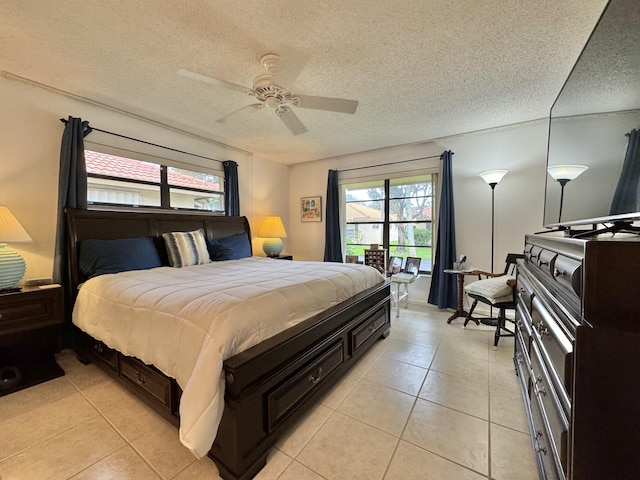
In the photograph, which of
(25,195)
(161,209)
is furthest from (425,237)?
(25,195)

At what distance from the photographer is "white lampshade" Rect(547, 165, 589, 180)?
1542 millimetres

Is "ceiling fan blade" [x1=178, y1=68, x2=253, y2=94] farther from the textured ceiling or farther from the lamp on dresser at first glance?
the lamp on dresser

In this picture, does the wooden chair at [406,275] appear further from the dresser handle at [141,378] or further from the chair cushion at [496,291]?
the dresser handle at [141,378]

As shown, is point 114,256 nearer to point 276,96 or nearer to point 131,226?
point 131,226

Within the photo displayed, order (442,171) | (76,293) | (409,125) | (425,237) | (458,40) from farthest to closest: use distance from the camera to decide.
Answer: (425,237)
(442,171)
(409,125)
(76,293)
(458,40)

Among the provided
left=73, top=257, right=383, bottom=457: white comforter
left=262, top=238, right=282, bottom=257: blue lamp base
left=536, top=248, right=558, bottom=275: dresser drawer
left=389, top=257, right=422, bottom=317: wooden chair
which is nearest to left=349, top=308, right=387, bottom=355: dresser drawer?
left=73, top=257, right=383, bottom=457: white comforter

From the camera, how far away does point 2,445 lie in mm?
1461

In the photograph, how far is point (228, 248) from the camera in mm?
3459

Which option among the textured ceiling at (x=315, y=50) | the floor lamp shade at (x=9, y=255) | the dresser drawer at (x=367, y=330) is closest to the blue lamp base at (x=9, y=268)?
the floor lamp shade at (x=9, y=255)

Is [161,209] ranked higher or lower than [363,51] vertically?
lower

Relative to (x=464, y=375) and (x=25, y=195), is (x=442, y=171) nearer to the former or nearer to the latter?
(x=464, y=375)

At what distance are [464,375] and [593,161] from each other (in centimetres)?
172

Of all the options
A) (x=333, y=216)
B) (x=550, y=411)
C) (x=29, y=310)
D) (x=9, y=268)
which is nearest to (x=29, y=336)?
(x=29, y=310)

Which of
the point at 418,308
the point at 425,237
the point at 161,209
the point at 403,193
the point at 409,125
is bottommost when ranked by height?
the point at 418,308
